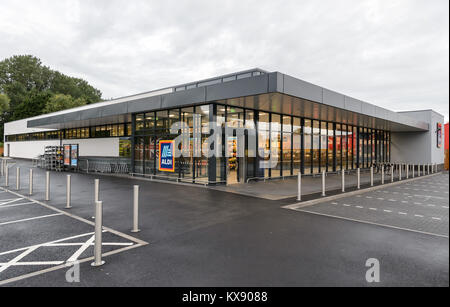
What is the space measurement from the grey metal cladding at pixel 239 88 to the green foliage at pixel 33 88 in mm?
47301

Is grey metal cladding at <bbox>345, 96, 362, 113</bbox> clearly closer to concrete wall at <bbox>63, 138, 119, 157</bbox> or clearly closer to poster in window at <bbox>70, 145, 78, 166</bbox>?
concrete wall at <bbox>63, 138, 119, 157</bbox>

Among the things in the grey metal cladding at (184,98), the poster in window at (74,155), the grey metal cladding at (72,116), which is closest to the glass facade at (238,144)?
the grey metal cladding at (184,98)

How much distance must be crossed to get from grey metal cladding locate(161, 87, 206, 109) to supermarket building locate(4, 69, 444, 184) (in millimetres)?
50

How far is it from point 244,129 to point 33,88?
7568cm

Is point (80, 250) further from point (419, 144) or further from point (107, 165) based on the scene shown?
point (419, 144)

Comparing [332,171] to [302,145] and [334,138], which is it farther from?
[302,145]

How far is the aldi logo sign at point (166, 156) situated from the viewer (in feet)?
46.8

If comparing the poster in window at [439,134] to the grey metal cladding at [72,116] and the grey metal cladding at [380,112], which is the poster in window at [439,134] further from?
the grey metal cladding at [72,116]

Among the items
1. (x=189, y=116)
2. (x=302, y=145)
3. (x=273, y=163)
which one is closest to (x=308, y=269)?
(x=189, y=116)

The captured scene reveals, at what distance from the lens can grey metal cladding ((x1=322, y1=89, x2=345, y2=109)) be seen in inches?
483

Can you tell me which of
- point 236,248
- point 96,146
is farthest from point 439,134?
point 96,146

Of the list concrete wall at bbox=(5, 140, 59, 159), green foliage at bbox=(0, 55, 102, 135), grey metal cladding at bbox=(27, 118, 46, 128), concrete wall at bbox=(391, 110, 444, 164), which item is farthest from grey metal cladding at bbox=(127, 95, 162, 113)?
green foliage at bbox=(0, 55, 102, 135)

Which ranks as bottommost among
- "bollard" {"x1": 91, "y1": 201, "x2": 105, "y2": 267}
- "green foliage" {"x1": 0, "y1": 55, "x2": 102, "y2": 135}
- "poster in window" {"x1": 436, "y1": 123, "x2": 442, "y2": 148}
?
"bollard" {"x1": 91, "y1": 201, "x2": 105, "y2": 267}

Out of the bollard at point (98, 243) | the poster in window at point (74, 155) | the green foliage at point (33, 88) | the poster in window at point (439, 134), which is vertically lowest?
the bollard at point (98, 243)
